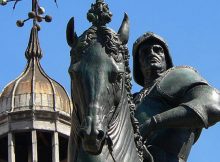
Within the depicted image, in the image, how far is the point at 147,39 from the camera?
8.26 meters

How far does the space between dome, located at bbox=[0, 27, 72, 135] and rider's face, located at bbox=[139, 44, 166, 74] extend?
52.6 m

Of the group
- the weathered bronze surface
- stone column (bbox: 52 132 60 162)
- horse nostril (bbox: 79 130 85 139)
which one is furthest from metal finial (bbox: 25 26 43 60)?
horse nostril (bbox: 79 130 85 139)

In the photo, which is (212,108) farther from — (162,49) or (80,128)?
(80,128)

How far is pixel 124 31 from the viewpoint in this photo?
6988 millimetres

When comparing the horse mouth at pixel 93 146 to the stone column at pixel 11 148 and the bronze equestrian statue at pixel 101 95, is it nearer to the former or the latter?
the bronze equestrian statue at pixel 101 95

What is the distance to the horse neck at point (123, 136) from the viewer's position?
21.9ft

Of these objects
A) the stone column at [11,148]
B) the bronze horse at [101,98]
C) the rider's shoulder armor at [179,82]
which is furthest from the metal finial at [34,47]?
the bronze horse at [101,98]

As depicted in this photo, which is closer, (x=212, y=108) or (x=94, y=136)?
(x=94, y=136)

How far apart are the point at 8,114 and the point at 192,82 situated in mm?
56128

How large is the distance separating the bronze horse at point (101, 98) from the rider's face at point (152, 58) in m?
1.21

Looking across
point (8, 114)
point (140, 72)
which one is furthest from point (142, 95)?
point (8, 114)

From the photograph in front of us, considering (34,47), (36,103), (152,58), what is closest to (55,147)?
(36,103)

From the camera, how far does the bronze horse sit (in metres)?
6.46

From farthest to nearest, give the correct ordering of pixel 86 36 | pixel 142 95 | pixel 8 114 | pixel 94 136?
1. pixel 8 114
2. pixel 142 95
3. pixel 86 36
4. pixel 94 136
